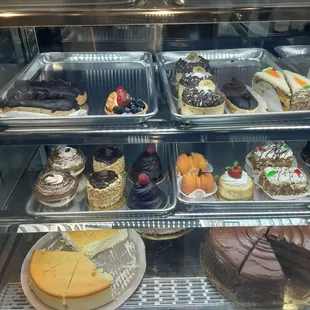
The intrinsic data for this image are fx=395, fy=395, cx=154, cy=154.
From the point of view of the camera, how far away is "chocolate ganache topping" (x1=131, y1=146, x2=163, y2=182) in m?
1.68

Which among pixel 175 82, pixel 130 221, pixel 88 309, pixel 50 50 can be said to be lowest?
pixel 88 309

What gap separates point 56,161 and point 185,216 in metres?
0.60

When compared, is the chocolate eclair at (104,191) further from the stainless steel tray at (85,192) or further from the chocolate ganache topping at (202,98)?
the chocolate ganache topping at (202,98)

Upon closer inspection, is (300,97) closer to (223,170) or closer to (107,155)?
(223,170)

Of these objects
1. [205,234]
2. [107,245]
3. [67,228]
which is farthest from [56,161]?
[205,234]

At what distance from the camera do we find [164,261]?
5.97 ft

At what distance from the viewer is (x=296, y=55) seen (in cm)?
174

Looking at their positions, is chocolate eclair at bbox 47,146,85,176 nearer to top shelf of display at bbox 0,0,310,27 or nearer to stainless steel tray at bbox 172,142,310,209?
stainless steel tray at bbox 172,142,310,209

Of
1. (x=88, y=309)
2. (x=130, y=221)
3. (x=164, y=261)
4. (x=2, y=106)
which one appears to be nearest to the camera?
(x=2, y=106)

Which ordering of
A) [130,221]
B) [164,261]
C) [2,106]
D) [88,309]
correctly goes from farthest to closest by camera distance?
1. [164,261]
2. [88,309]
3. [130,221]
4. [2,106]

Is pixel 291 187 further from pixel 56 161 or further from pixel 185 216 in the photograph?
pixel 56 161

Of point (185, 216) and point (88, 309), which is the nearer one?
point (185, 216)

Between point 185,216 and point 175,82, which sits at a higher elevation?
point 175,82

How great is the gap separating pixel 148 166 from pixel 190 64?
469 mm
